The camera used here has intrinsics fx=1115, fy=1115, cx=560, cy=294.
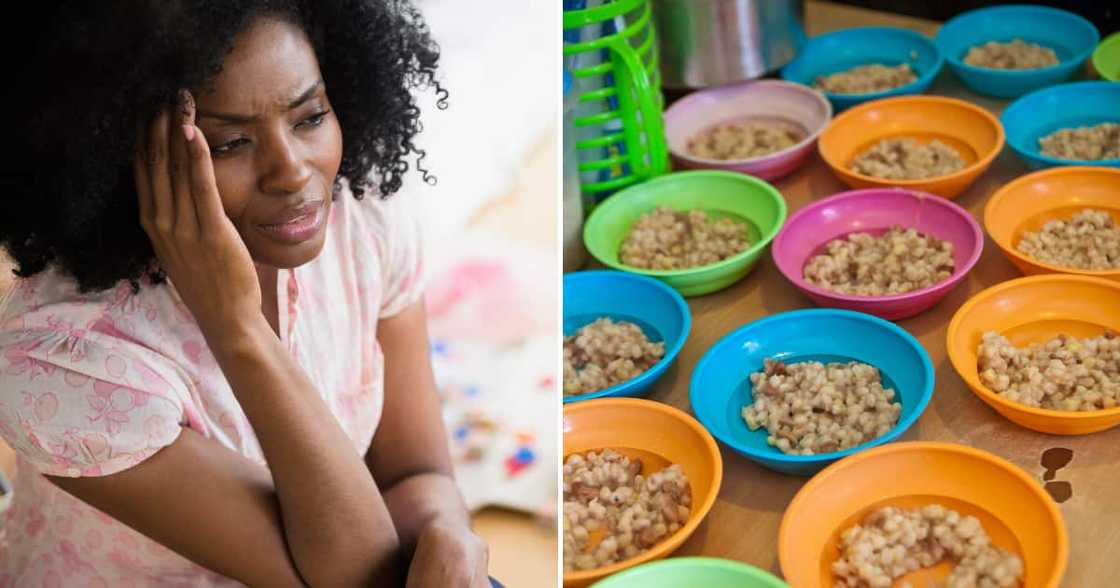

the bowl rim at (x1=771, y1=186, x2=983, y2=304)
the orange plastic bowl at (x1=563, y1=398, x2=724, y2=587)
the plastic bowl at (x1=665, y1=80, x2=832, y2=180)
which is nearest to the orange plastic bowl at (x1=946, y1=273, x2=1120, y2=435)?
the bowl rim at (x1=771, y1=186, x2=983, y2=304)

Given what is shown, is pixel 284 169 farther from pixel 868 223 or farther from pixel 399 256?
pixel 868 223

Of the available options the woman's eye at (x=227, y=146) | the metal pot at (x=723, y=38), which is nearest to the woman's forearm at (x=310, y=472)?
the woman's eye at (x=227, y=146)

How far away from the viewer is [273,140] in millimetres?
703

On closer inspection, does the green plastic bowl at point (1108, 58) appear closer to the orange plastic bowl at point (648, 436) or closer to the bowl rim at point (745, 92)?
the bowl rim at point (745, 92)

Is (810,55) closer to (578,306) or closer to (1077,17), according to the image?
(1077,17)

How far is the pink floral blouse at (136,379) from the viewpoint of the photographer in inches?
26.9

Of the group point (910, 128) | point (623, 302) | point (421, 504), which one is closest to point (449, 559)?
point (421, 504)

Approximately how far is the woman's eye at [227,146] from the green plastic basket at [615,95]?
709 millimetres

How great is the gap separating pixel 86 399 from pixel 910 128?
1.24 metres

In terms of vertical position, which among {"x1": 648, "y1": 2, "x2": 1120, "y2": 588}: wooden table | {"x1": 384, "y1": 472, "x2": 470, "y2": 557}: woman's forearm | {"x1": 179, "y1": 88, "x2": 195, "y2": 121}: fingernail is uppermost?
{"x1": 179, "y1": 88, "x2": 195, "y2": 121}: fingernail

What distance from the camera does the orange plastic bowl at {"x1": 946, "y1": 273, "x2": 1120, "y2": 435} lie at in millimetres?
1193

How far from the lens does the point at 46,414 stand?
0.69 metres

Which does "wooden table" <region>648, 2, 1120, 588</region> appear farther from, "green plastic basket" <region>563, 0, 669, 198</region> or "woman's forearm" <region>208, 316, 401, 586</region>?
"woman's forearm" <region>208, 316, 401, 586</region>

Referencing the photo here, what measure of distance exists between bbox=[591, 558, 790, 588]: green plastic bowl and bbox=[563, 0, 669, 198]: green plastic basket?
2.07 ft
